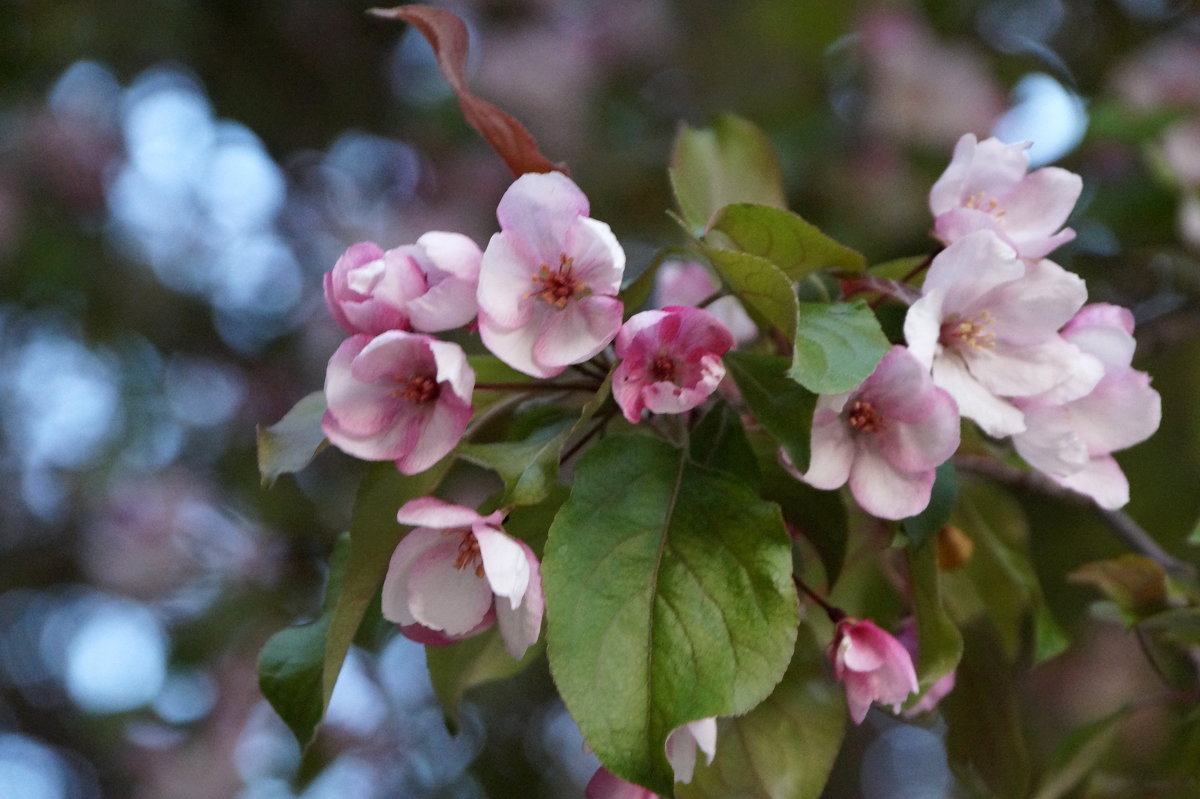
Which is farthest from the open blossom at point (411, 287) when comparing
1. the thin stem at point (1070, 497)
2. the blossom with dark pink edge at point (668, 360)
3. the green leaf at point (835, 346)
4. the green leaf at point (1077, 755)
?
the green leaf at point (1077, 755)

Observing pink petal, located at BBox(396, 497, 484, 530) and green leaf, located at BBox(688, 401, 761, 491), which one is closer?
pink petal, located at BBox(396, 497, 484, 530)

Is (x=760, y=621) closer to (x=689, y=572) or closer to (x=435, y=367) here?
(x=689, y=572)

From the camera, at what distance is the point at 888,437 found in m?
0.71

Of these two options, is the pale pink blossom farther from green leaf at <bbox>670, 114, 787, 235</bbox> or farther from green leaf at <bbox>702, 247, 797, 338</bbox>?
green leaf at <bbox>702, 247, 797, 338</bbox>

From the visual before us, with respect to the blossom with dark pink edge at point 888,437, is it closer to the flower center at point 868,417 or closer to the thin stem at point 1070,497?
the flower center at point 868,417

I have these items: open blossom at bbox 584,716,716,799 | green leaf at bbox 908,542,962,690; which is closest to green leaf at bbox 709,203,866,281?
green leaf at bbox 908,542,962,690

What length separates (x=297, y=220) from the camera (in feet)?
10.8

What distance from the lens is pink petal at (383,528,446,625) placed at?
68 cm

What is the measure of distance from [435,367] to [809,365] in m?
0.24

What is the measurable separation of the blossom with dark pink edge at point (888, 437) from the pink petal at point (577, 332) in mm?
145

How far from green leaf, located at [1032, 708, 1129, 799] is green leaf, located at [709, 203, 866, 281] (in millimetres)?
594

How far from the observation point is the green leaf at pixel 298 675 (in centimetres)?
75

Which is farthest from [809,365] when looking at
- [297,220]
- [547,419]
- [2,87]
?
[2,87]

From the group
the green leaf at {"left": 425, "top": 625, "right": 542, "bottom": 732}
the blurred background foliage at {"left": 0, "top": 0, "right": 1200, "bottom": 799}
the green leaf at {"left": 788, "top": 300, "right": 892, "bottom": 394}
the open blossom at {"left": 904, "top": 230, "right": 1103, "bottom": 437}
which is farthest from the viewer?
the blurred background foliage at {"left": 0, "top": 0, "right": 1200, "bottom": 799}
